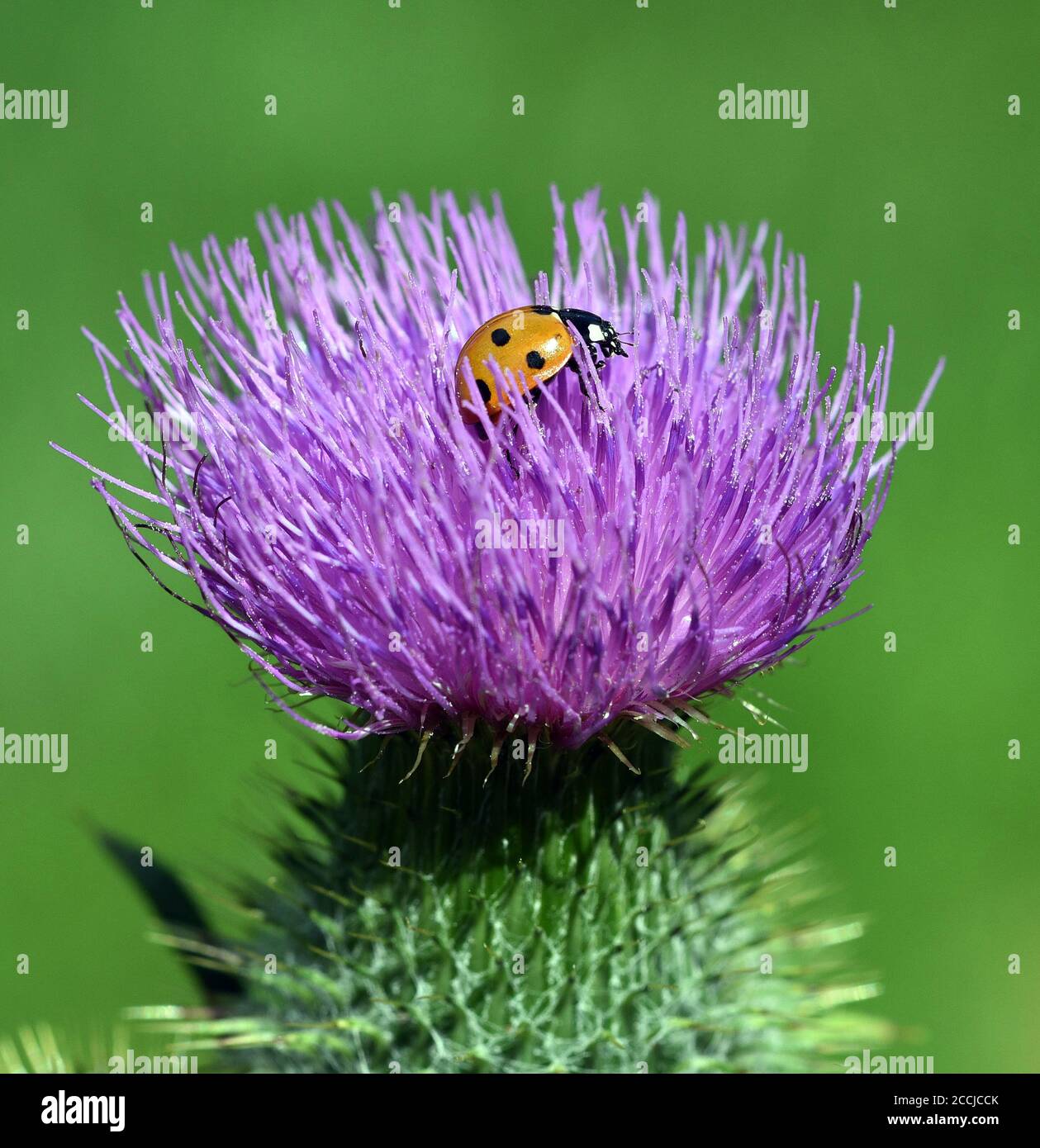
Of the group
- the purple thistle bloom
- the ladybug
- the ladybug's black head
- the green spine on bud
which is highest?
the ladybug's black head

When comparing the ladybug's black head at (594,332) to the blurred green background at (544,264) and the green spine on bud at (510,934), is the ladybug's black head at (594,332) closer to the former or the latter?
the green spine on bud at (510,934)

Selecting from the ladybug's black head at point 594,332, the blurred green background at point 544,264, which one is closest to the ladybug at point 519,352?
the ladybug's black head at point 594,332

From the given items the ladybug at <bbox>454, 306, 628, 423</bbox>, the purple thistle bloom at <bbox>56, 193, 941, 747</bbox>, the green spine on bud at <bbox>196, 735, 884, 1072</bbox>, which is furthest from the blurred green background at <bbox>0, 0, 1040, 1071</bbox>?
the ladybug at <bbox>454, 306, 628, 423</bbox>

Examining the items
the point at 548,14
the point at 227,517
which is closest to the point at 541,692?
the point at 227,517

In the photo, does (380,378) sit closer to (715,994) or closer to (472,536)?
(472,536)

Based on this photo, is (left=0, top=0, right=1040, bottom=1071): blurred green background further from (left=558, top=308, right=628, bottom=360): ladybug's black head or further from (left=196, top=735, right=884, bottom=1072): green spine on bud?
(left=558, top=308, right=628, bottom=360): ladybug's black head
